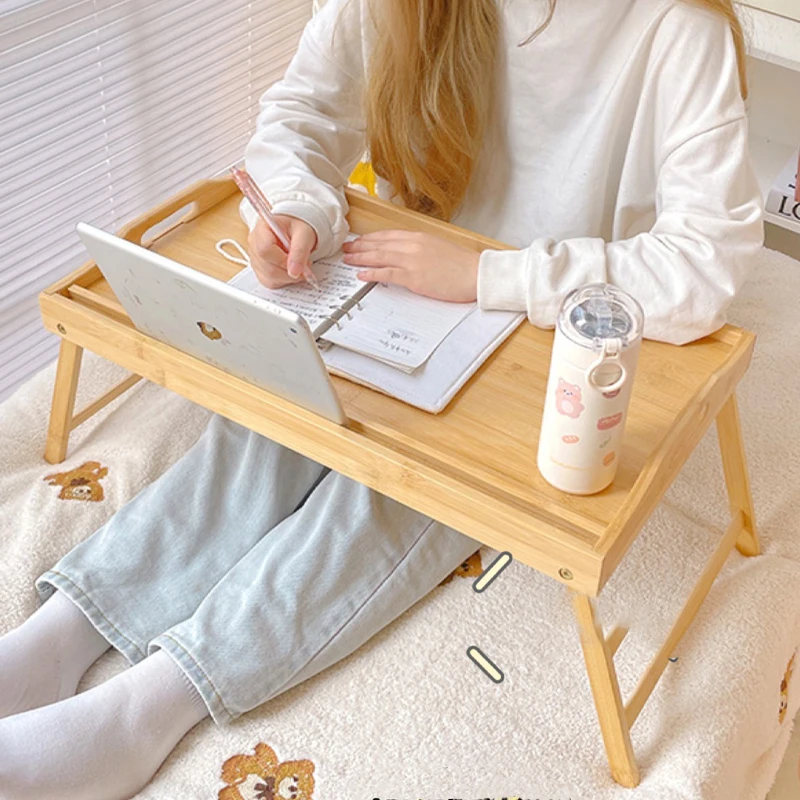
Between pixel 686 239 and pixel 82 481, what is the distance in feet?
2.29

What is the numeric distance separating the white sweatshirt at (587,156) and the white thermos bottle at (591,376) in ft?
0.74

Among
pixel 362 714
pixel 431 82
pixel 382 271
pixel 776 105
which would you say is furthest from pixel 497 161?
pixel 776 105

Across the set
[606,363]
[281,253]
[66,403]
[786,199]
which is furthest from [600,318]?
[786,199]

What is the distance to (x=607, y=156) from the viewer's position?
117cm

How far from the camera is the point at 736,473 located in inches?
45.4

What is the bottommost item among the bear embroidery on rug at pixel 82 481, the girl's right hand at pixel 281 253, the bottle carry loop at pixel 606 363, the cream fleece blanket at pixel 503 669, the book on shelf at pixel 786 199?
the book on shelf at pixel 786 199

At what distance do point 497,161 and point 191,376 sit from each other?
1.53 feet

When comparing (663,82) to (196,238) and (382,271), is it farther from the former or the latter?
(196,238)

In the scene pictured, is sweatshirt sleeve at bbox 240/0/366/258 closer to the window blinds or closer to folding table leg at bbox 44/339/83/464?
folding table leg at bbox 44/339/83/464

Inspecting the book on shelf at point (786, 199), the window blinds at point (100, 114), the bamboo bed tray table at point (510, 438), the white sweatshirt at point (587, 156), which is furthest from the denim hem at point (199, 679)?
the book on shelf at point (786, 199)

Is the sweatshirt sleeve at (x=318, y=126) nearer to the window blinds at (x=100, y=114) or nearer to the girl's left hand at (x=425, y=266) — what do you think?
the girl's left hand at (x=425, y=266)

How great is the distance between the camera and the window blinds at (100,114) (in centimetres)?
145

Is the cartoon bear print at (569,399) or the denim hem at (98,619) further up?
the cartoon bear print at (569,399)

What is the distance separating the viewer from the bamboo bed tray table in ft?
2.81
